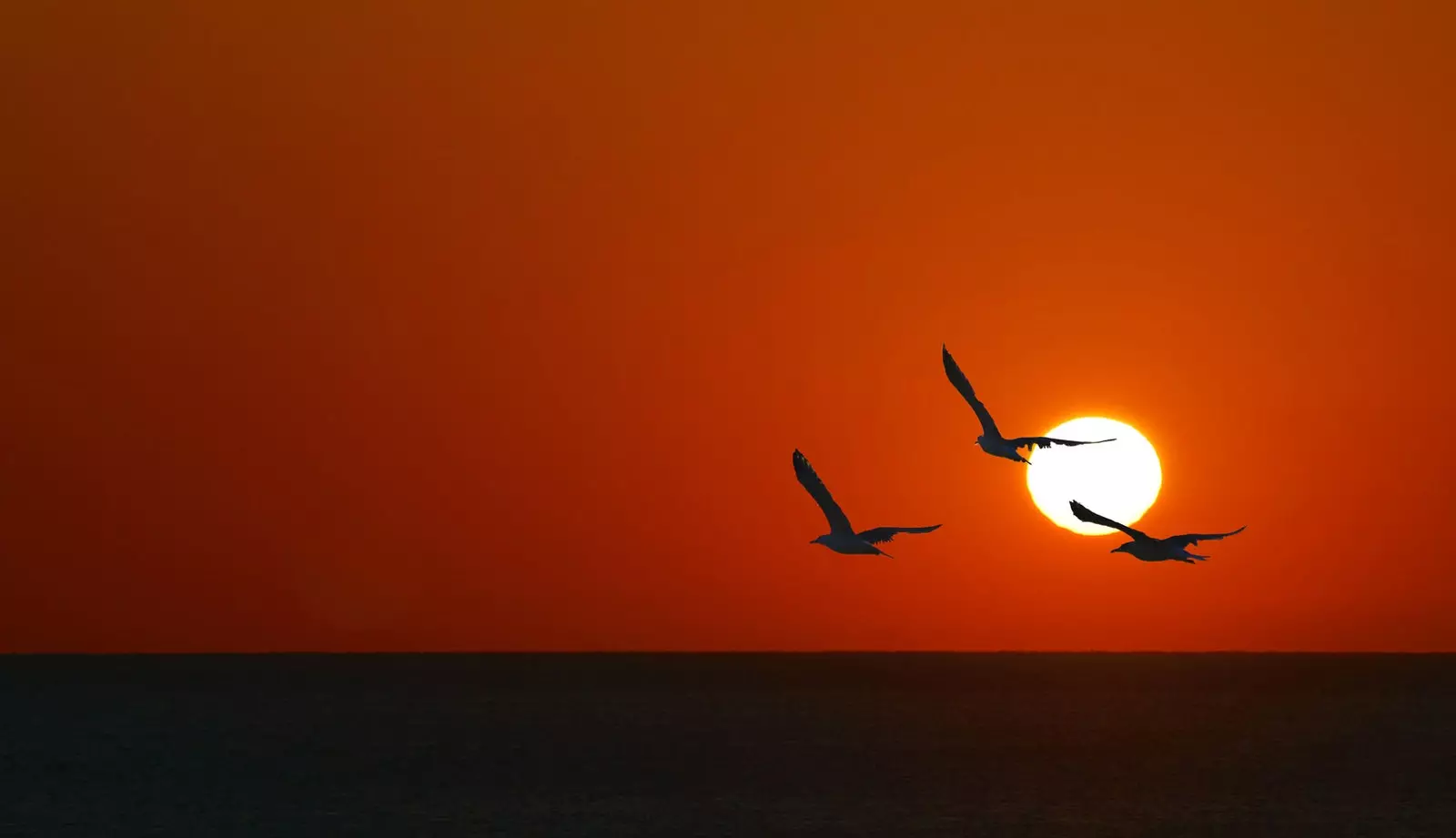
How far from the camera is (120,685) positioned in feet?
448

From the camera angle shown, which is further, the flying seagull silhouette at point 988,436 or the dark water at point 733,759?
the dark water at point 733,759

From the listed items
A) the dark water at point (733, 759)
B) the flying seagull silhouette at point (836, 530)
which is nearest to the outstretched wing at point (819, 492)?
the flying seagull silhouette at point (836, 530)

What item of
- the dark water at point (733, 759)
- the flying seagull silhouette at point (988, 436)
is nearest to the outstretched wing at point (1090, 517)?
the flying seagull silhouette at point (988, 436)

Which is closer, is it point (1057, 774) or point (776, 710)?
point (1057, 774)

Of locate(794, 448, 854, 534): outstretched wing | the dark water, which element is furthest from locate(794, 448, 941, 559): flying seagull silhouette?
the dark water

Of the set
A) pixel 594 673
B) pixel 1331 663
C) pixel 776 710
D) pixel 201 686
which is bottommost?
pixel 776 710

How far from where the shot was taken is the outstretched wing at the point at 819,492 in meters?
32.3

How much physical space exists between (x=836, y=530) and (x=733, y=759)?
3878cm

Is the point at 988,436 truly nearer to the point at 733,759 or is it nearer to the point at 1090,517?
the point at 1090,517

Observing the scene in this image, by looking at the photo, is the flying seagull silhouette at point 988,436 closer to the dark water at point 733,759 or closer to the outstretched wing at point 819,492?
the outstretched wing at point 819,492

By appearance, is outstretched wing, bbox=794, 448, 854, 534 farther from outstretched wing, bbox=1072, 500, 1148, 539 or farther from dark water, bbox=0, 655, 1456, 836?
dark water, bbox=0, 655, 1456, 836

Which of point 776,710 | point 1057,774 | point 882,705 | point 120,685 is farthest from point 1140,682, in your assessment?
point 120,685

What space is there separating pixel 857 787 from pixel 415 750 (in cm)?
2394

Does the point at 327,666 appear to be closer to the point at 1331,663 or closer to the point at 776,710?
the point at 776,710
